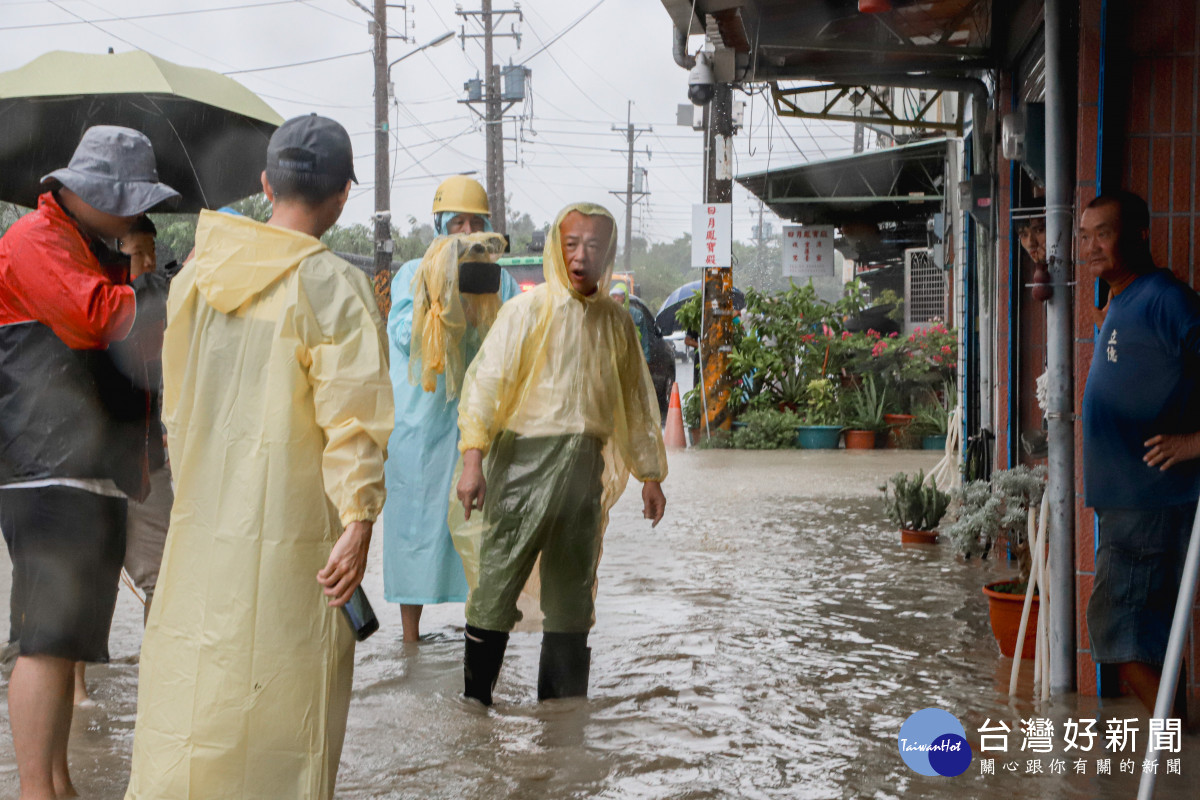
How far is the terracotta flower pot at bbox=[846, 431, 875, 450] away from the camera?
14.0 meters

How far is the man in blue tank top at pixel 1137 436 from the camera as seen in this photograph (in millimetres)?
3502

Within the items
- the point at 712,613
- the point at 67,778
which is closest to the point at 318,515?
the point at 67,778

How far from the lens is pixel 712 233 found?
14.3m

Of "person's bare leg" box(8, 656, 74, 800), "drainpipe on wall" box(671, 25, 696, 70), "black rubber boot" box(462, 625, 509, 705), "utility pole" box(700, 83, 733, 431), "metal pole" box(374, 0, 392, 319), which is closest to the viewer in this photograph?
"person's bare leg" box(8, 656, 74, 800)

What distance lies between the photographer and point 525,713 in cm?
410

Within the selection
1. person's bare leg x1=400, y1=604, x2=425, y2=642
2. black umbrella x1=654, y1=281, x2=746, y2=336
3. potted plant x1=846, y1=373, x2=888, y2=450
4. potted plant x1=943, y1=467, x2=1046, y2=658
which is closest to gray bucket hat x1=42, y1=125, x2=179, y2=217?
person's bare leg x1=400, y1=604, x2=425, y2=642

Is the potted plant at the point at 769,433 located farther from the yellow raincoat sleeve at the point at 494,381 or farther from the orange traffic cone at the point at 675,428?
the yellow raincoat sleeve at the point at 494,381

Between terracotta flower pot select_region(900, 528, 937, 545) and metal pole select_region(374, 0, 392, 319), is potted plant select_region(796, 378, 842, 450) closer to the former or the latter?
terracotta flower pot select_region(900, 528, 937, 545)

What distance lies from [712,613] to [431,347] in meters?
1.96

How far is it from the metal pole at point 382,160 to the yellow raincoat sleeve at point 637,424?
49.5 ft

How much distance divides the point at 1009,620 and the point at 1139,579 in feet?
3.38

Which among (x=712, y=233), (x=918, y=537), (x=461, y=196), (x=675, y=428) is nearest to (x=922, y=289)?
(x=712, y=233)

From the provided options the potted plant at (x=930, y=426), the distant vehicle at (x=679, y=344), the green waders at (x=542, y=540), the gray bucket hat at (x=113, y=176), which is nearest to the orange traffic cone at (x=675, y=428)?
the distant vehicle at (x=679, y=344)

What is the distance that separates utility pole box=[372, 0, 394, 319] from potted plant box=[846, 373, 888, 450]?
8.33m
